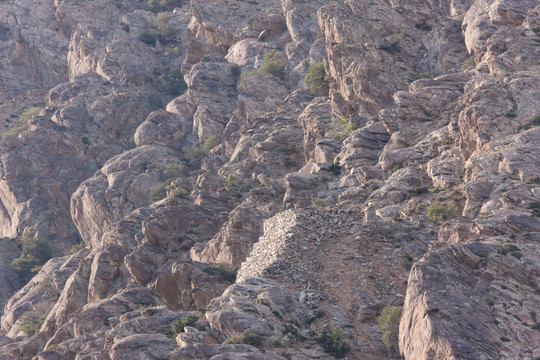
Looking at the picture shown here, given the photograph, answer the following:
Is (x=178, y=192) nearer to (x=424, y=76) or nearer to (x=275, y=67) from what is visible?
(x=424, y=76)

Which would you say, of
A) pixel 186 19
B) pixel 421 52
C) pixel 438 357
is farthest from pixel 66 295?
pixel 186 19

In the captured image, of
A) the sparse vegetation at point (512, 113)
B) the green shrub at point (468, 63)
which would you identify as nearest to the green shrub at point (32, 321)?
the green shrub at point (468, 63)

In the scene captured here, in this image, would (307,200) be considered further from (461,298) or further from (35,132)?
(35,132)

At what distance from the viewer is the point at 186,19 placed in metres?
138

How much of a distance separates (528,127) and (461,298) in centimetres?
1967

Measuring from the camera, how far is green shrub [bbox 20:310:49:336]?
81875mm

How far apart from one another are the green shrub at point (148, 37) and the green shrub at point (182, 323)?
83.4 meters

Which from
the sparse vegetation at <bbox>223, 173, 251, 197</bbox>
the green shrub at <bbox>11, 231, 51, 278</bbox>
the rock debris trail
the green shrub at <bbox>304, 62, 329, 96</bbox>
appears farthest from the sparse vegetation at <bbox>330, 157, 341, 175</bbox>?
the green shrub at <bbox>11, 231, 51, 278</bbox>

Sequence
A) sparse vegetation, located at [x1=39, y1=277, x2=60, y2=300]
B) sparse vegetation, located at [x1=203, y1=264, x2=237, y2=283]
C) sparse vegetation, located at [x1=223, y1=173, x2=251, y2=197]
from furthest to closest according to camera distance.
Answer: sparse vegetation, located at [x1=39, y1=277, x2=60, y2=300]
sparse vegetation, located at [x1=223, y1=173, x2=251, y2=197]
sparse vegetation, located at [x1=203, y1=264, x2=237, y2=283]

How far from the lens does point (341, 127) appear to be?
260 feet

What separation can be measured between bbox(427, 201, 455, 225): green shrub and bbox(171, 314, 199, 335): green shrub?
55.1 feet

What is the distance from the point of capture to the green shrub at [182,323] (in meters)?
51.5

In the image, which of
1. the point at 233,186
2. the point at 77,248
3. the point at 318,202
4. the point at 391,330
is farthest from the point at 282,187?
the point at 77,248

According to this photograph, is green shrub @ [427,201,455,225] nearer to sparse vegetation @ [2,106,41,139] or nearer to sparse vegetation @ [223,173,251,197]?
sparse vegetation @ [223,173,251,197]
